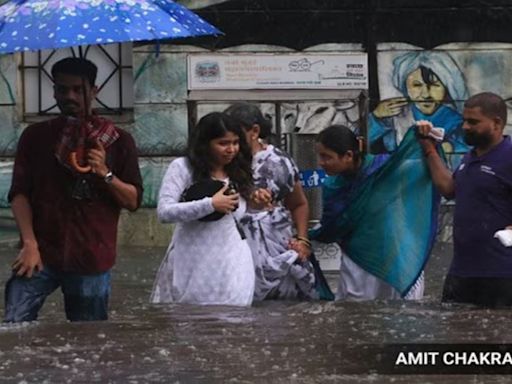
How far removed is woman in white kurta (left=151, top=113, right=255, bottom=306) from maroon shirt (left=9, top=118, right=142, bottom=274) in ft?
1.87

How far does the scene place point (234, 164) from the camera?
23.6ft

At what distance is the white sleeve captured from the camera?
6.80 metres

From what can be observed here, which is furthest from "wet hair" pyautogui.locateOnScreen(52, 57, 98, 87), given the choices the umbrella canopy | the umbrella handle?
the umbrella handle

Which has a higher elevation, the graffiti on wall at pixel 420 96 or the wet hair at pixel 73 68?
the wet hair at pixel 73 68

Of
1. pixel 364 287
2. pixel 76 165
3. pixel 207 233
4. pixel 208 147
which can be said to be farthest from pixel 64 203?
pixel 364 287

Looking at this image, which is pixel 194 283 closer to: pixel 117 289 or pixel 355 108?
pixel 117 289

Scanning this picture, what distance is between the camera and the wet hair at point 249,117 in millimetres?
7512

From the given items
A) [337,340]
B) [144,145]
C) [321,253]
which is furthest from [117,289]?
[337,340]

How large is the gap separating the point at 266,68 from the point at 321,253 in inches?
195

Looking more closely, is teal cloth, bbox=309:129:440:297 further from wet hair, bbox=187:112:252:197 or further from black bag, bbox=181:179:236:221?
black bag, bbox=181:179:236:221

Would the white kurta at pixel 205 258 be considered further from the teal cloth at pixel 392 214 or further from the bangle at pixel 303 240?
the teal cloth at pixel 392 214

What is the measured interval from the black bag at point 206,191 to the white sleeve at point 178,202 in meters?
0.05

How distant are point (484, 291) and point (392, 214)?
851 mm

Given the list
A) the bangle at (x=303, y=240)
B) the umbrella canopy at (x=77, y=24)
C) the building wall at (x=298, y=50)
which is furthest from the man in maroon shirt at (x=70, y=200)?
the building wall at (x=298, y=50)
